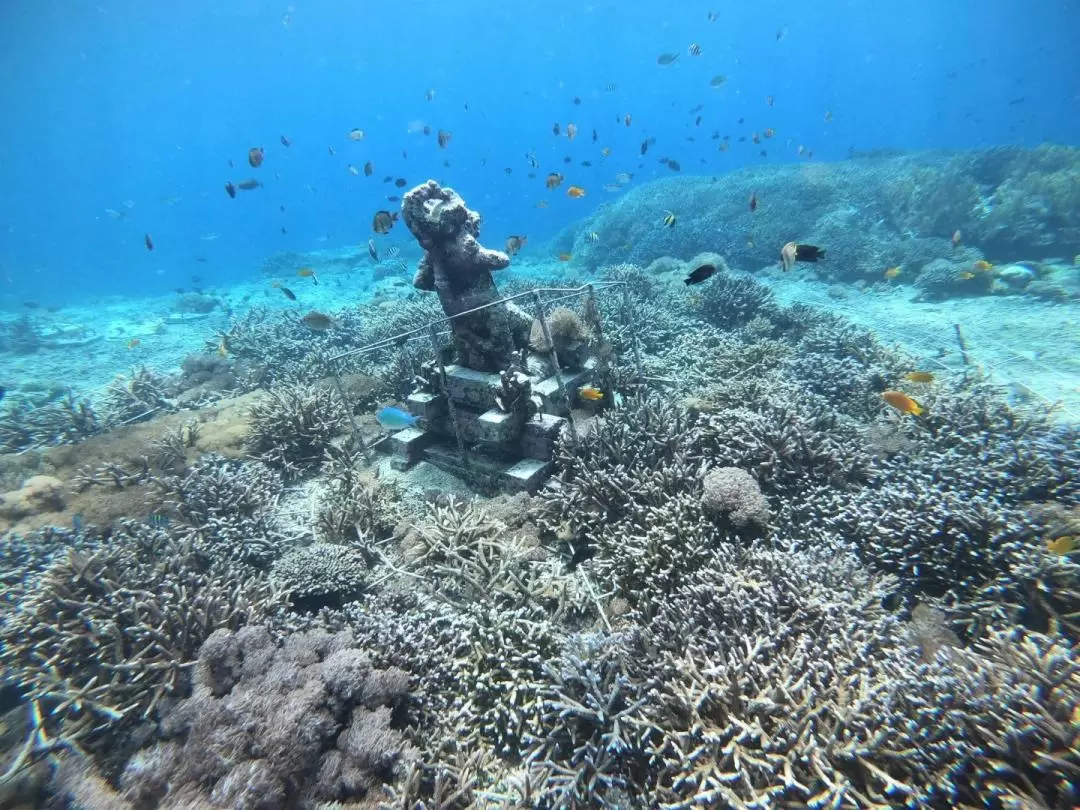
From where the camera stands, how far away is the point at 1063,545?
3564mm

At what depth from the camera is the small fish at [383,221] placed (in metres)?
9.57

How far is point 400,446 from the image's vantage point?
7133 millimetres

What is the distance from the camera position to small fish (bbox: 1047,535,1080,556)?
356cm

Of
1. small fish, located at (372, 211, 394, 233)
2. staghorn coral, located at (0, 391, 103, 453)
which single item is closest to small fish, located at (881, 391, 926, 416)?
small fish, located at (372, 211, 394, 233)

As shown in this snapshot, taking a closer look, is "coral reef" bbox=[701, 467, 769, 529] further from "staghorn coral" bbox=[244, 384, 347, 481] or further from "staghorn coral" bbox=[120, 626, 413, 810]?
"staghorn coral" bbox=[244, 384, 347, 481]

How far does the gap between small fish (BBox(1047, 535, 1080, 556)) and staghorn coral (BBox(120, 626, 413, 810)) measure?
523cm

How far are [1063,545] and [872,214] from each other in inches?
849

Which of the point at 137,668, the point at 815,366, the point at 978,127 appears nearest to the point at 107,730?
the point at 137,668

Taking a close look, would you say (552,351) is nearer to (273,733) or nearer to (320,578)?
(320,578)

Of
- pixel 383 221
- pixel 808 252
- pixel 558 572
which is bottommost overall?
pixel 558 572

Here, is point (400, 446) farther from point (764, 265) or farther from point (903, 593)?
point (764, 265)

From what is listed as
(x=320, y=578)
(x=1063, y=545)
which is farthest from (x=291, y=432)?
(x=1063, y=545)

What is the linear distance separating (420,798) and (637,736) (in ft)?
5.14

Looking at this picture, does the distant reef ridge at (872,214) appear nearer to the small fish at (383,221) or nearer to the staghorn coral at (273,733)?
the small fish at (383,221)
